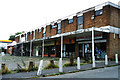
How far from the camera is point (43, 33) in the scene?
29109mm

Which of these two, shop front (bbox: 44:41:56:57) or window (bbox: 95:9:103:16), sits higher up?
window (bbox: 95:9:103:16)

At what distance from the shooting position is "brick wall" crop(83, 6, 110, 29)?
1605 cm

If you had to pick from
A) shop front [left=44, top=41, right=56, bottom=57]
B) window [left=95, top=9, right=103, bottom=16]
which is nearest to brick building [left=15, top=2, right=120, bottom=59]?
window [left=95, top=9, right=103, bottom=16]

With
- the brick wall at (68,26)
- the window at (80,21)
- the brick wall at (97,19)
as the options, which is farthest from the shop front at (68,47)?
the brick wall at (97,19)

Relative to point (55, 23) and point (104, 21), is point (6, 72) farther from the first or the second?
point (55, 23)

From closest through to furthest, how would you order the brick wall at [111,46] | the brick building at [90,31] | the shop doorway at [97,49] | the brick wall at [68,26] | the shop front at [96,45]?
the brick wall at [111,46] → the brick building at [90,31] → the shop front at [96,45] → the shop doorway at [97,49] → the brick wall at [68,26]

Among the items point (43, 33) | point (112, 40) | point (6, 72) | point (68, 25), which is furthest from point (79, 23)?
point (6, 72)

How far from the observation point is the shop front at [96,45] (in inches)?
655

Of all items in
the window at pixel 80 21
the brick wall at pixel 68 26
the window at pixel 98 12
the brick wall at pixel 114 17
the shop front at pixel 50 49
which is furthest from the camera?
the shop front at pixel 50 49

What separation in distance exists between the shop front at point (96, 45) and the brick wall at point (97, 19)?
137cm

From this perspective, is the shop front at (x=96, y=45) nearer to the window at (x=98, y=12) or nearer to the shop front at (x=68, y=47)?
the shop front at (x=68, y=47)

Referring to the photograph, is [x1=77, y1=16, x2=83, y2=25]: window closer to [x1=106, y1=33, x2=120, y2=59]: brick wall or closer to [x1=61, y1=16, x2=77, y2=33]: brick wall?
[x1=61, y1=16, x2=77, y2=33]: brick wall

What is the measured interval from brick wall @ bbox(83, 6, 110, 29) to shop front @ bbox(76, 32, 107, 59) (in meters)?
1.37

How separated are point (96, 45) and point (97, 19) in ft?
11.6
